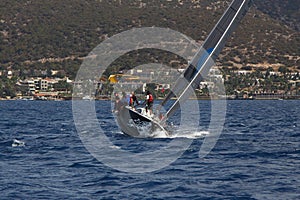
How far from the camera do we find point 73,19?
183m

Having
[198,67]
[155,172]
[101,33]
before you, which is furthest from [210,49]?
[101,33]

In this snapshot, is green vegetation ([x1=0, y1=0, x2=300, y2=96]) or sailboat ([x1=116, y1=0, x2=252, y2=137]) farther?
green vegetation ([x1=0, y1=0, x2=300, y2=96])

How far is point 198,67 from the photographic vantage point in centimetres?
3100

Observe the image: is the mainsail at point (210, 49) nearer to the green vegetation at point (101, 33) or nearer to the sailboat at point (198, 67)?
the sailboat at point (198, 67)

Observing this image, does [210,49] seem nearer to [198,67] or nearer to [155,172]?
[198,67]

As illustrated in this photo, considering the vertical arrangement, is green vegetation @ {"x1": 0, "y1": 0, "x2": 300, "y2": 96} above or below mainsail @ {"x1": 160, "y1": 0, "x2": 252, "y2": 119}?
above

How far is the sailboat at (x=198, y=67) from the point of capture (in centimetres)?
3077

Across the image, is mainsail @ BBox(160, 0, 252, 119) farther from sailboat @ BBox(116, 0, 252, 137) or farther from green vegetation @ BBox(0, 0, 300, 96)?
green vegetation @ BBox(0, 0, 300, 96)

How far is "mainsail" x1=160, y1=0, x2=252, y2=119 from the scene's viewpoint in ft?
101

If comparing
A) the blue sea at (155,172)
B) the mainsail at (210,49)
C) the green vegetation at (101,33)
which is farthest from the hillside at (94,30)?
the blue sea at (155,172)

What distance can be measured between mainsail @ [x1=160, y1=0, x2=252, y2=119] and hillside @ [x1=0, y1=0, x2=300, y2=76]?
13549cm

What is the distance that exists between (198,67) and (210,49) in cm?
107

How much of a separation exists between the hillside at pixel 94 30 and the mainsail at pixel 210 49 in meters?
135

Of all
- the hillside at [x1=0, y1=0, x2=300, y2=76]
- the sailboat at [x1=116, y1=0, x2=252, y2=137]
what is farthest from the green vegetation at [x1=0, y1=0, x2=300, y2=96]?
the sailboat at [x1=116, y1=0, x2=252, y2=137]
